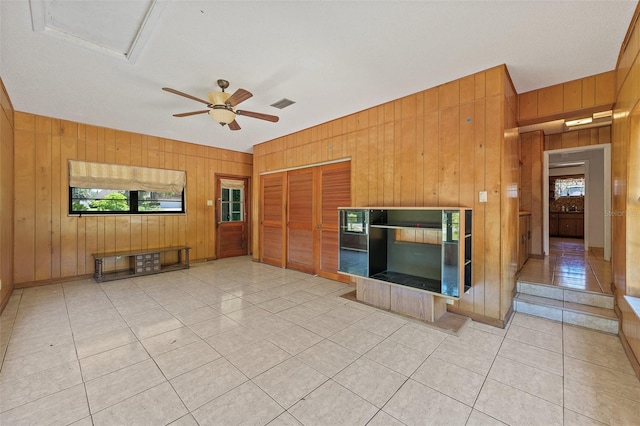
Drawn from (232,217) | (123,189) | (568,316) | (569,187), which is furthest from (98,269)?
(569,187)

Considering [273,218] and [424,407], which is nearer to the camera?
[424,407]

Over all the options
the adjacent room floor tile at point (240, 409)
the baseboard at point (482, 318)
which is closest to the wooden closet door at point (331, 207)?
the baseboard at point (482, 318)

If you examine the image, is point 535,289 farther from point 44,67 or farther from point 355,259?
point 44,67

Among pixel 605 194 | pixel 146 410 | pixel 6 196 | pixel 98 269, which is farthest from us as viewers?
pixel 605 194

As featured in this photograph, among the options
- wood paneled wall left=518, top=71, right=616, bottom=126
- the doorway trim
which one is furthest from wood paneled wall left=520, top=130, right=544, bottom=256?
wood paneled wall left=518, top=71, right=616, bottom=126

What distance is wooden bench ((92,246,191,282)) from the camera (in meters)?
4.63

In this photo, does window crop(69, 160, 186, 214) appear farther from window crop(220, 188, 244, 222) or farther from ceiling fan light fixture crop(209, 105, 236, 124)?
ceiling fan light fixture crop(209, 105, 236, 124)

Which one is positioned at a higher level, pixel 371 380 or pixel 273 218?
pixel 273 218

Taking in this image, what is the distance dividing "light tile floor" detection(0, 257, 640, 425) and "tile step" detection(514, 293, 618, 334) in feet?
0.39

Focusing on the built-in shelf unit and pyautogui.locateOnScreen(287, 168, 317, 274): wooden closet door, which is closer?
the built-in shelf unit

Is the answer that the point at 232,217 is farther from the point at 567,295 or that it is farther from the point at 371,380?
the point at 567,295

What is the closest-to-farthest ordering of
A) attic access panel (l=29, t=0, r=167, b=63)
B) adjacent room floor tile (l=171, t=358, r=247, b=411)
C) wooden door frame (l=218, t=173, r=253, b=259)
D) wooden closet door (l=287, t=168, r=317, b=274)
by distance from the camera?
adjacent room floor tile (l=171, t=358, r=247, b=411) → attic access panel (l=29, t=0, r=167, b=63) → wooden closet door (l=287, t=168, r=317, b=274) → wooden door frame (l=218, t=173, r=253, b=259)

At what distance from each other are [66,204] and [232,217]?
3161mm

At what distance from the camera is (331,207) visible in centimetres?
474
